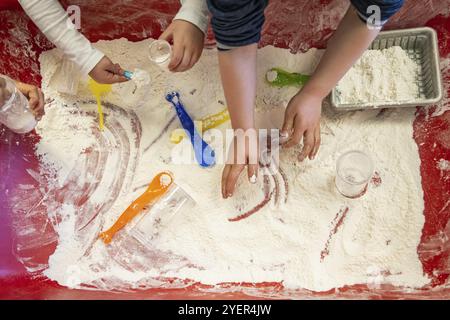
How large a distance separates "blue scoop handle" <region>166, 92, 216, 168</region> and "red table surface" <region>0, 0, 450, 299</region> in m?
0.19

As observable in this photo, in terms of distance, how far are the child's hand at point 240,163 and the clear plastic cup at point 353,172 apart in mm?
176

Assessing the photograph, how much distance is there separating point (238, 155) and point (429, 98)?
1.41 feet

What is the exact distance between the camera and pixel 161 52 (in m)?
1.04

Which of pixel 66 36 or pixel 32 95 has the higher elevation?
pixel 66 36

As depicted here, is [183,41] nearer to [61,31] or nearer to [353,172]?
[61,31]

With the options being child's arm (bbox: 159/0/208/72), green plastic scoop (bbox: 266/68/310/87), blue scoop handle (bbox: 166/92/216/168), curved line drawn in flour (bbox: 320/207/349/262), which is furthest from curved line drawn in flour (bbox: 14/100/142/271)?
curved line drawn in flour (bbox: 320/207/349/262)

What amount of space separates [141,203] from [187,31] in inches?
15.1

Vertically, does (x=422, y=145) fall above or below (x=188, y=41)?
below

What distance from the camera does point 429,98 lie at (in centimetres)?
104

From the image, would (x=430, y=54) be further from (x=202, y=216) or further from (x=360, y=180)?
(x=202, y=216)

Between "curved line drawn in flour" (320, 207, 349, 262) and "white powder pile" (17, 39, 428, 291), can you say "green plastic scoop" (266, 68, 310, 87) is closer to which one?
"white powder pile" (17, 39, 428, 291)

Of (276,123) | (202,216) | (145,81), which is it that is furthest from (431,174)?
(145,81)

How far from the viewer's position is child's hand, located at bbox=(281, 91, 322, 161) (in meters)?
1.00

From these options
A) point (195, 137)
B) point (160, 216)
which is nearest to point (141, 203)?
point (160, 216)
